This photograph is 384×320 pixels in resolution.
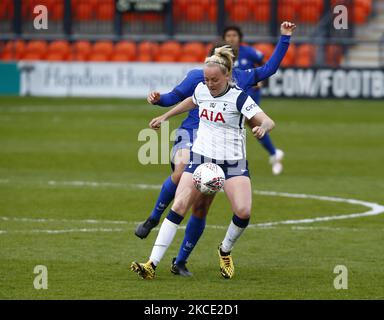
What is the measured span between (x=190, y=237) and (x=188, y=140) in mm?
1410

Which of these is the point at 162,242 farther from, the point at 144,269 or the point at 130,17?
the point at 130,17

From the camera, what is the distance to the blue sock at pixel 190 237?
1045 cm

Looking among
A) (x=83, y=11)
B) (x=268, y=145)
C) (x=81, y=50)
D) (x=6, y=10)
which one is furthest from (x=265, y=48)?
(x=268, y=145)

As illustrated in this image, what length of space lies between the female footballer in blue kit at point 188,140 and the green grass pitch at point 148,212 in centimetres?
31

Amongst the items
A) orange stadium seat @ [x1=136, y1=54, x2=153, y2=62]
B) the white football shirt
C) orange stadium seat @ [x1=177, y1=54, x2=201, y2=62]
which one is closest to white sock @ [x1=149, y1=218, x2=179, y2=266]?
the white football shirt

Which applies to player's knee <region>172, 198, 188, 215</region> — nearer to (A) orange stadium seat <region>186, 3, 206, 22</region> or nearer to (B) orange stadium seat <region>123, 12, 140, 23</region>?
(A) orange stadium seat <region>186, 3, 206, 22</region>

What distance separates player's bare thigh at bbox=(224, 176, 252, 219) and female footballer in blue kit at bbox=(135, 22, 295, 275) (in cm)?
51

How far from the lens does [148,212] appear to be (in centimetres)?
1434

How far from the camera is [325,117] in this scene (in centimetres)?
2873

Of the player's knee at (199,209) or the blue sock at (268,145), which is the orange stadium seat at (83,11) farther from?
the player's knee at (199,209)

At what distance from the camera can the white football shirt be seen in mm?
10086
